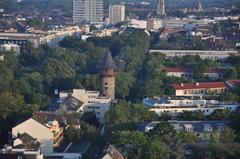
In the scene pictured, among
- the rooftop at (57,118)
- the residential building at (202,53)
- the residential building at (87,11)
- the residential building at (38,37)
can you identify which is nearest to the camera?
the rooftop at (57,118)

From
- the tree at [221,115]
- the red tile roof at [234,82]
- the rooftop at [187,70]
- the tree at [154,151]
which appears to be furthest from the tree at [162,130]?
the rooftop at [187,70]

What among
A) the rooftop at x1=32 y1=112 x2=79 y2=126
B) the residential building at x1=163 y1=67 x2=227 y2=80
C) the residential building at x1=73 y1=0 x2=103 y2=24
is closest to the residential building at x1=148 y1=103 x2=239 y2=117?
the rooftop at x1=32 y1=112 x2=79 y2=126

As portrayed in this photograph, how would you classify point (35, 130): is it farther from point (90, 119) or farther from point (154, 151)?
point (154, 151)

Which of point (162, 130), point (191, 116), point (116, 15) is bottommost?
point (116, 15)

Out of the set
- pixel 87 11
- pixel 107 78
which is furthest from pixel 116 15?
pixel 107 78

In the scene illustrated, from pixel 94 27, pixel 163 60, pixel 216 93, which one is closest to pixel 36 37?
pixel 94 27

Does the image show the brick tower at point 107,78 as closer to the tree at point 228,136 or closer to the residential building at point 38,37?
the tree at point 228,136

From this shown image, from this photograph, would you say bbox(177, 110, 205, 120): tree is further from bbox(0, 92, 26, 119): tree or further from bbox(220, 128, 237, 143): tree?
bbox(0, 92, 26, 119): tree
